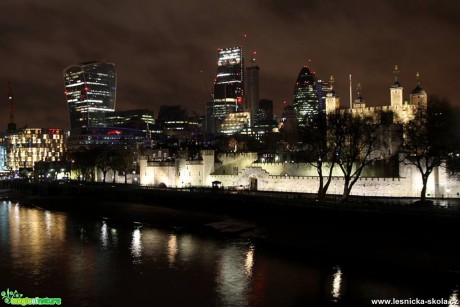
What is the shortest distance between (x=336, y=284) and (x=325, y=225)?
55.5ft

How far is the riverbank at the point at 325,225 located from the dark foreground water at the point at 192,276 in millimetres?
2162

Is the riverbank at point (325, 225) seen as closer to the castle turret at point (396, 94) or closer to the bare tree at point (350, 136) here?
the bare tree at point (350, 136)

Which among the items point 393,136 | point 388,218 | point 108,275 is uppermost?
point 393,136

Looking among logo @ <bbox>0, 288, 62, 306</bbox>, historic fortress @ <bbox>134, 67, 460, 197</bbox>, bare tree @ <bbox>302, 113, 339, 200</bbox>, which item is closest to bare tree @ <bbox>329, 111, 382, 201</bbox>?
bare tree @ <bbox>302, 113, 339, 200</bbox>

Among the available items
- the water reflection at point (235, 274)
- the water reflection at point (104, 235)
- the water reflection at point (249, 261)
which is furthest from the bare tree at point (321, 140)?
the water reflection at point (104, 235)

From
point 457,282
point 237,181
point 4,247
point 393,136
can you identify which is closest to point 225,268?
point 457,282

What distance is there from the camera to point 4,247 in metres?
48.6

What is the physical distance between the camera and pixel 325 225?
50.6 metres

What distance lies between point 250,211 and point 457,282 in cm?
3250

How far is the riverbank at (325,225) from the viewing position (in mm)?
39406

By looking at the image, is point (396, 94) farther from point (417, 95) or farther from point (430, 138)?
point (430, 138)

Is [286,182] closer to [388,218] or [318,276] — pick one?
[388,218]

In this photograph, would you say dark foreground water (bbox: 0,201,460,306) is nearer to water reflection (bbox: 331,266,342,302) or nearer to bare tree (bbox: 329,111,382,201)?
water reflection (bbox: 331,266,342,302)

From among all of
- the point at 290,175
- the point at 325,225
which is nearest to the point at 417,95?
the point at 290,175
